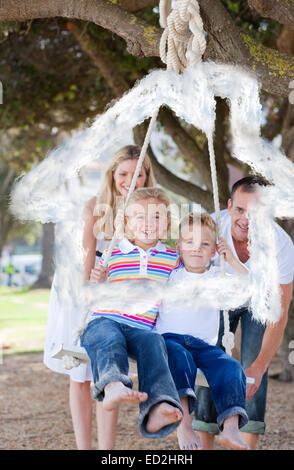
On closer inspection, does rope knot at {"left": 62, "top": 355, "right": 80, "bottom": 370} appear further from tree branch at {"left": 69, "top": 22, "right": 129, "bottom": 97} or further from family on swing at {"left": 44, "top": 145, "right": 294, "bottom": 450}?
tree branch at {"left": 69, "top": 22, "right": 129, "bottom": 97}

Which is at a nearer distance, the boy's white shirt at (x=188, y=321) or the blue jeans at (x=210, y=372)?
the blue jeans at (x=210, y=372)

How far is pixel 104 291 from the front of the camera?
228 cm

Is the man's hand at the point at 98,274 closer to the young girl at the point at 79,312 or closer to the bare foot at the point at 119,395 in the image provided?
the young girl at the point at 79,312

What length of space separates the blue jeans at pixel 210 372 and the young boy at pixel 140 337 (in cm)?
10

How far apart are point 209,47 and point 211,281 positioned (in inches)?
45.0

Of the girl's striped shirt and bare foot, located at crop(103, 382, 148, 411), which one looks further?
the girl's striped shirt

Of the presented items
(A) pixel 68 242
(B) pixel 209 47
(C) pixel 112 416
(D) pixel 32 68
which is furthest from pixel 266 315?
(D) pixel 32 68

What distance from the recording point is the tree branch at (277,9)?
2809mm

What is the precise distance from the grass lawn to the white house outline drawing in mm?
5578

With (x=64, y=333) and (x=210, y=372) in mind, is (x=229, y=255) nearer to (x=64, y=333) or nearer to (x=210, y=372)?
(x=210, y=372)

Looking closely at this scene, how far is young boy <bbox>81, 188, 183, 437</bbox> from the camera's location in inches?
78.0

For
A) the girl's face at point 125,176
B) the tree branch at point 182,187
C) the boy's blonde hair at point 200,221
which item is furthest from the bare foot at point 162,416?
the tree branch at point 182,187

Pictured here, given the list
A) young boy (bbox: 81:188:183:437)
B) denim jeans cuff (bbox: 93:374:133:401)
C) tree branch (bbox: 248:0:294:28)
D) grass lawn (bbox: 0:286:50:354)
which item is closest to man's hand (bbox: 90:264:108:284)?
young boy (bbox: 81:188:183:437)
